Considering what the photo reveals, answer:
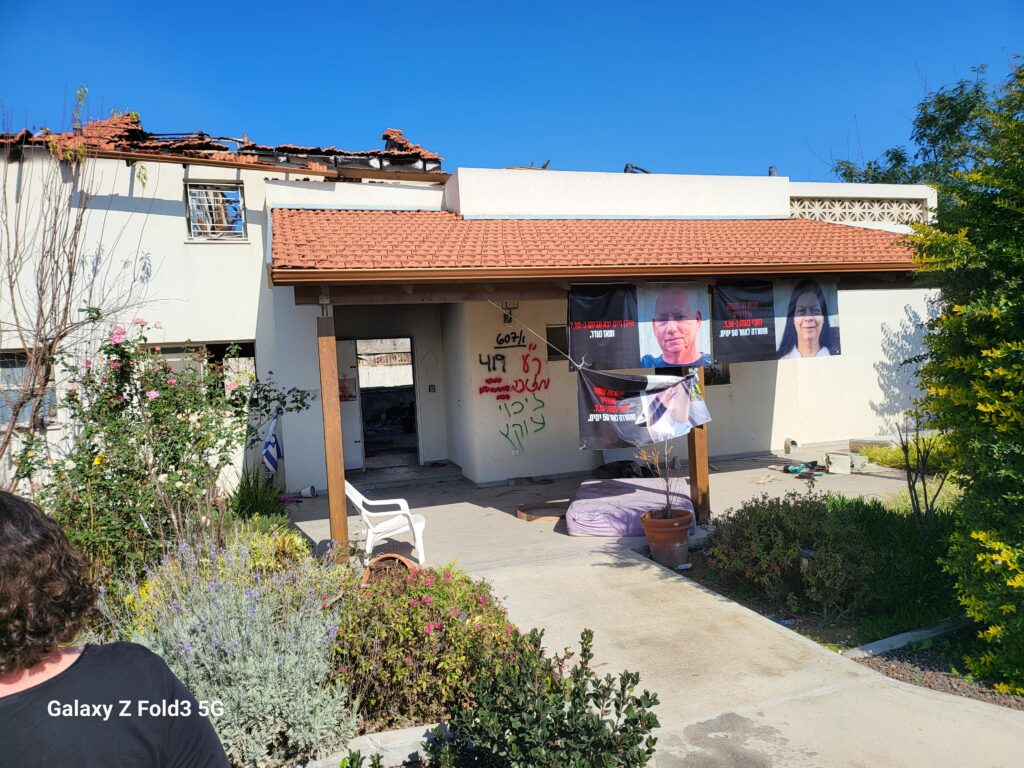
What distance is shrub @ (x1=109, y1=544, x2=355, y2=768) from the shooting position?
3.32 m

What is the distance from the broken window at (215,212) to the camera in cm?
1042

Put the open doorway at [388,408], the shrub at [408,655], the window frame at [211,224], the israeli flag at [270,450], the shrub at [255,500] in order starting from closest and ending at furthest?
the shrub at [408,655] < the shrub at [255,500] < the israeli flag at [270,450] < the window frame at [211,224] < the open doorway at [388,408]

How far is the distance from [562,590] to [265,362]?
259 inches

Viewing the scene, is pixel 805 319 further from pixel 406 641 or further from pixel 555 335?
pixel 406 641

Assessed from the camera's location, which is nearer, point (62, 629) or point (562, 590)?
point (62, 629)

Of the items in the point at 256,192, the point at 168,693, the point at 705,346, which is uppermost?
the point at 256,192

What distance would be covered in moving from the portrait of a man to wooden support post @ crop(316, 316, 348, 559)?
3.55 meters

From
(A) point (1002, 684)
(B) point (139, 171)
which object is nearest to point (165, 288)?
(B) point (139, 171)

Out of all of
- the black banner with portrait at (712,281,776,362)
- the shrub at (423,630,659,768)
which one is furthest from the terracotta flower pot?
the shrub at (423,630,659,768)

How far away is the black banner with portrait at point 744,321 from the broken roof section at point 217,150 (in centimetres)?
633

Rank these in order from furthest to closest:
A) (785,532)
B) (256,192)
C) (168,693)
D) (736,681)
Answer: (256,192) < (785,532) < (736,681) < (168,693)

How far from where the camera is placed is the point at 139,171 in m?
10.0

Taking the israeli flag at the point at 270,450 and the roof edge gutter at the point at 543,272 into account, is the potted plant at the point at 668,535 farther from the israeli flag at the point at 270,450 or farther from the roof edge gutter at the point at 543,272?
the israeli flag at the point at 270,450

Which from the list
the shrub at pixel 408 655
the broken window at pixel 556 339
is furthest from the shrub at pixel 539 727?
the broken window at pixel 556 339
